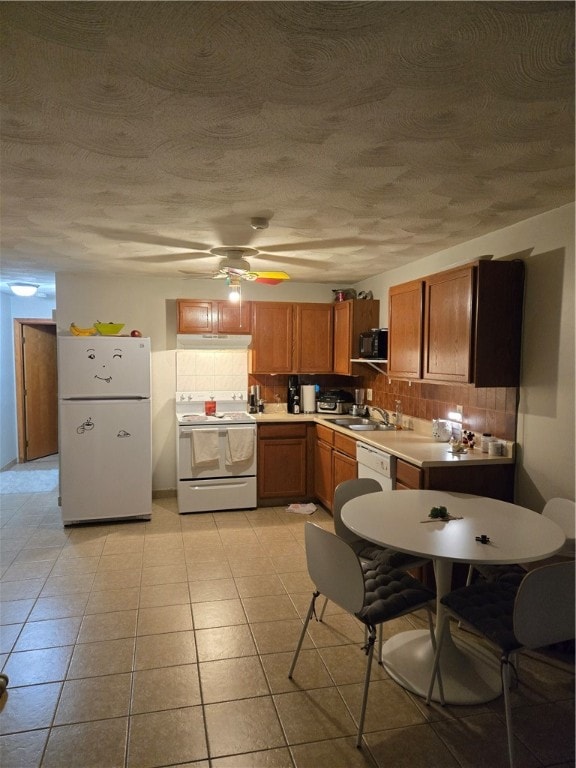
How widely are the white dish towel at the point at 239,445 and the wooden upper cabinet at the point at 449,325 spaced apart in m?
1.94

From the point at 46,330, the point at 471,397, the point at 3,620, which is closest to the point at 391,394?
the point at 471,397

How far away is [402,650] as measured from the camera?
253 centimetres

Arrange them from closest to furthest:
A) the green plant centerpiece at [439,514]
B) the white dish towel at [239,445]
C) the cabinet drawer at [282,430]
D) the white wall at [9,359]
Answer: the green plant centerpiece at [439,514]
the white dish towel at [239,445]
the cabinet drawer at [282,430]
the white wall at [9,359]

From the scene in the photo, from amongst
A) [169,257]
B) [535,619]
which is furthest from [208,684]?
[169,257]

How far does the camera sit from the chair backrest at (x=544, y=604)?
1782 millimetres

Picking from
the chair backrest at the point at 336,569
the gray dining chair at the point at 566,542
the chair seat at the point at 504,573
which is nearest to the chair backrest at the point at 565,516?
the gray dining chair at the point at 566,542

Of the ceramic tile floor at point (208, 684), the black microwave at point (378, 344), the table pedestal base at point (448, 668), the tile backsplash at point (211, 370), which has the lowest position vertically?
the ceramic tile floor at point (208, 684)

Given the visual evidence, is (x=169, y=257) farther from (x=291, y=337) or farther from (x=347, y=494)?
(x=347, y=494)

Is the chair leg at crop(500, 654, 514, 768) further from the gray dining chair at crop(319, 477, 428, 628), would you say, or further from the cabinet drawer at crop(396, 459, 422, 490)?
the cabinet drawer at crop(396, 459, 422, 490)

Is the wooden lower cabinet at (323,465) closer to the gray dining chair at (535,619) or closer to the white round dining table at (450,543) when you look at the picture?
the white round dining table at (450,543)

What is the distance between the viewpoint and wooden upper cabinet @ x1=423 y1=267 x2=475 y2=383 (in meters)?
2.98

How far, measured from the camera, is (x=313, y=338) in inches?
206

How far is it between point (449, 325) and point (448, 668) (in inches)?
76.4

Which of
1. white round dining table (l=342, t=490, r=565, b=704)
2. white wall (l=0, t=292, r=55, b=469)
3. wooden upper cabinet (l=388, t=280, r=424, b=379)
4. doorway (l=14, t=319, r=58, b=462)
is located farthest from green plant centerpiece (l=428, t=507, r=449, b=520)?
doorway (l=14, t=319, r=58, b=462)
